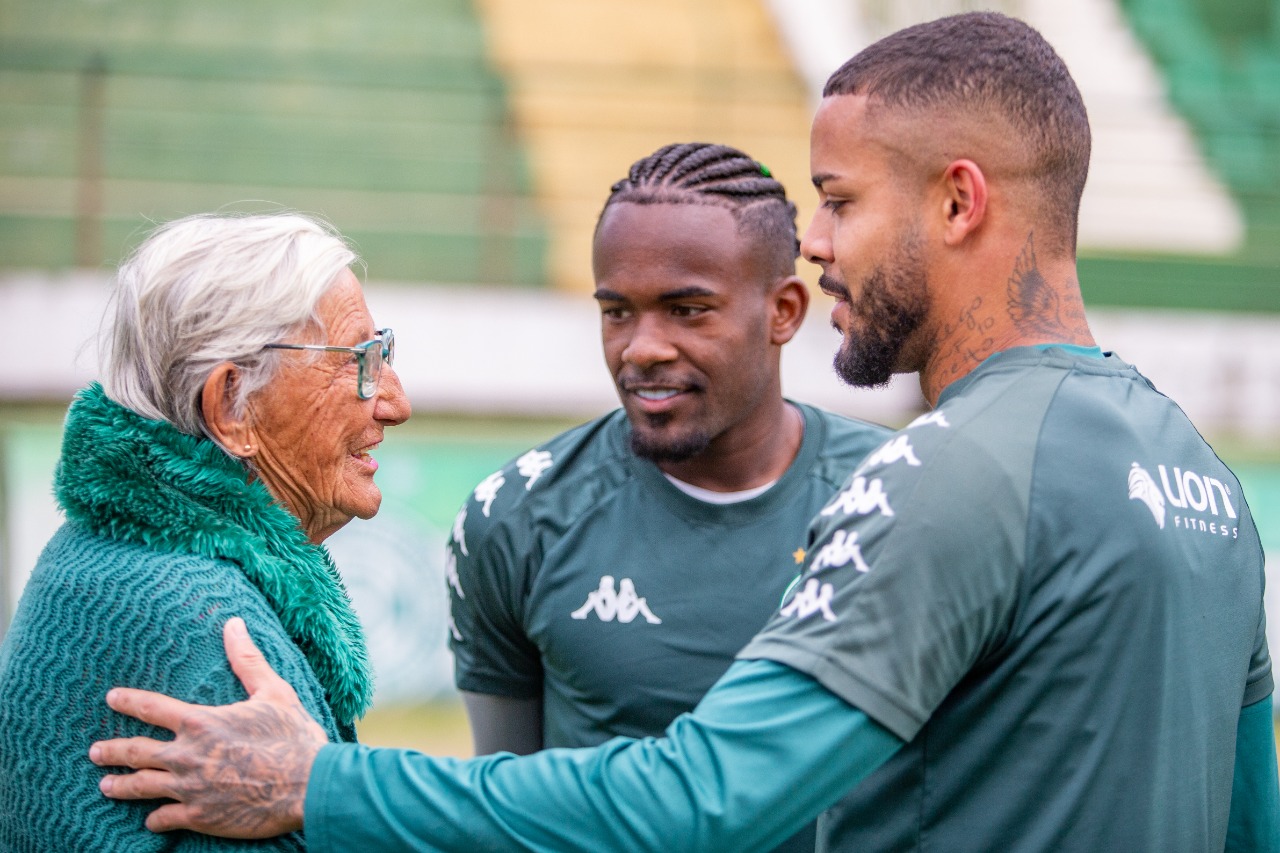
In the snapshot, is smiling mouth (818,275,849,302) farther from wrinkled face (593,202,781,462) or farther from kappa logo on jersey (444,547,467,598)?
kappa logo on jersey (444,547,467,598)

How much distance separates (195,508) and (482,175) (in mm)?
7300

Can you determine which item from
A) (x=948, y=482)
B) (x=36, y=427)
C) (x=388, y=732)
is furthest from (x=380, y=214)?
(x=948, y=482)

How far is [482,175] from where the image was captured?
8836 millimetres

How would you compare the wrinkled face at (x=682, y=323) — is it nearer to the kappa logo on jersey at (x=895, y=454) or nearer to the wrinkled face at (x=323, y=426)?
the wrinkled face at (x=323, y=426)

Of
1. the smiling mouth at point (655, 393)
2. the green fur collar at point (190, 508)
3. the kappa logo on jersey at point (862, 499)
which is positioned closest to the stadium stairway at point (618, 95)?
the smiling mouth at point (655, 393)

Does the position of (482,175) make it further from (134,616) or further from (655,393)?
(134,616)

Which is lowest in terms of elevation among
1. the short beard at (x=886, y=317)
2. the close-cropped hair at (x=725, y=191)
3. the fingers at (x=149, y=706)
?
the fingers at (x=149, y=706)

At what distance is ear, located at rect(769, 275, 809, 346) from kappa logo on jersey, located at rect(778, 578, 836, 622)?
126 centimetres

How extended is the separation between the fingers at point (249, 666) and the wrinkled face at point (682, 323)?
3.68ft

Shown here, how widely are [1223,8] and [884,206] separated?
33.6 ft

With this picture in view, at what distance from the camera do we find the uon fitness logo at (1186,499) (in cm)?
158

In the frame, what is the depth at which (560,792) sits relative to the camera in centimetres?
155

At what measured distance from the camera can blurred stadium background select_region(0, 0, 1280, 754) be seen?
6754mm

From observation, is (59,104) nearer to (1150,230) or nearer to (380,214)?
(380,214)
